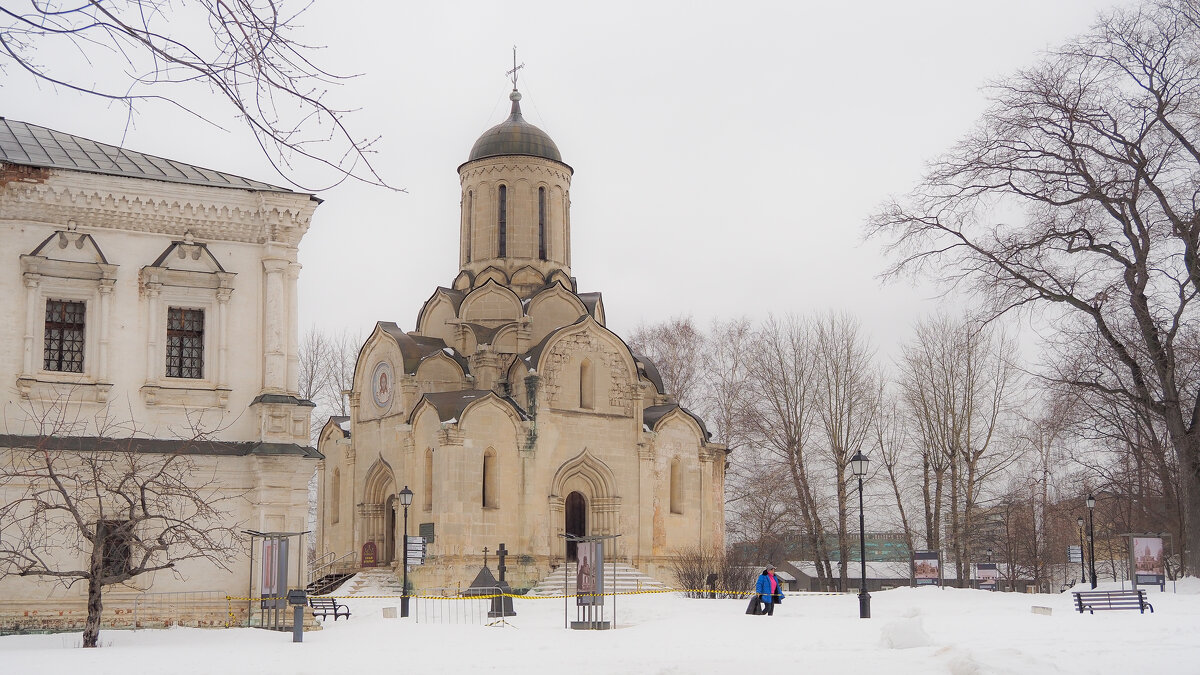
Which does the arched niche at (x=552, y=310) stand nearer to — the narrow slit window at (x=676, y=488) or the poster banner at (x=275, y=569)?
the narrow slit window at (x=676, y=488)

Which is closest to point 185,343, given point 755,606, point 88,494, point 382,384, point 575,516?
point 88,494

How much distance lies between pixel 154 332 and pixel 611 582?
16.1 m

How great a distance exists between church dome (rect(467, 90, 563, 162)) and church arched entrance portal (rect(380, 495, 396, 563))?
38.0 ft

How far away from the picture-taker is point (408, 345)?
1421 inches

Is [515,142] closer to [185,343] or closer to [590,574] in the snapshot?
[185,343]

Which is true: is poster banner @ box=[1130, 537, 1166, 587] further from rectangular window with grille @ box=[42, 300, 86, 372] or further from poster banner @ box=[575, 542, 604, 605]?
rectangular window with grille @ box=[42, 300, 86, 372]

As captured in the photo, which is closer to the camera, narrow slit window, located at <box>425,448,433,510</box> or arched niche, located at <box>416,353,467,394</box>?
narrow slit window, located at <box>425,448,433,510</box>

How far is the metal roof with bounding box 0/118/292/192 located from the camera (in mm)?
20625

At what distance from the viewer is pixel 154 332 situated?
20.7 meters

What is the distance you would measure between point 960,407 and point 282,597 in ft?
91.1

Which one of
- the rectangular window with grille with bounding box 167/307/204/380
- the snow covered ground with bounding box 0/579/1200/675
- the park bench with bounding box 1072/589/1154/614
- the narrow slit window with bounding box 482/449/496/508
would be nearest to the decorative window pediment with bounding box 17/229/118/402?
the rectangular window with grille with bounding box 167/307/204/380

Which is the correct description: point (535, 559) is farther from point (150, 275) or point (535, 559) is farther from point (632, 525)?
point (150, 275)

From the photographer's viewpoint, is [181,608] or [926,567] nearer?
[181,608]

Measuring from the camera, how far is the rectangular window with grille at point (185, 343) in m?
21.0
